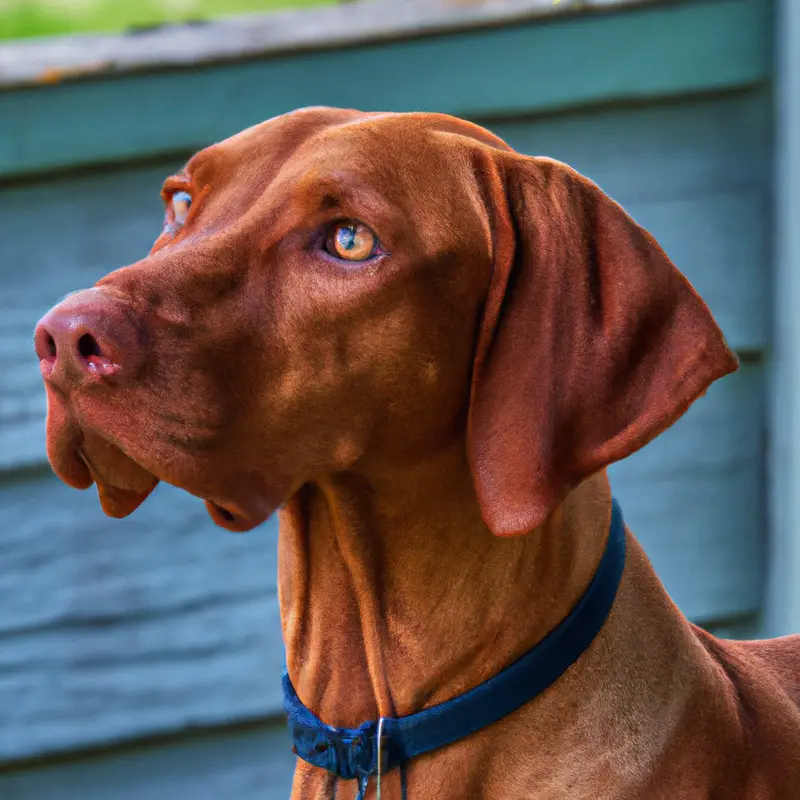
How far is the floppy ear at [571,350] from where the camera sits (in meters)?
1.12

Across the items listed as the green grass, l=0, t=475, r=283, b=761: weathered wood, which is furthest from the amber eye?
the green grass

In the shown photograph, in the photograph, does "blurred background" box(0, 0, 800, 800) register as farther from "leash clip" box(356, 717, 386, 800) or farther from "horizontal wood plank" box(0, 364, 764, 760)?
"leash clip" box(356, 717, 386, 800)

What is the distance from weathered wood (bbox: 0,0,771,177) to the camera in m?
2.12

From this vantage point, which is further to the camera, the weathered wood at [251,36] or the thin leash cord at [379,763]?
the weathered wood at [251,36]

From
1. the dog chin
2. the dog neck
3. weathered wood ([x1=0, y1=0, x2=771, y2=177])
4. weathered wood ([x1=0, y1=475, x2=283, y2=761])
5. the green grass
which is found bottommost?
weathered wood ([x1=0, y1=475, x2=283, y2=761])

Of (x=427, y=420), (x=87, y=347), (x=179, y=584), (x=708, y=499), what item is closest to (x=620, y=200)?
(x=708, y=499)

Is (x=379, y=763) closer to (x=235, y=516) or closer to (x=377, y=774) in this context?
(x=377, y=774)

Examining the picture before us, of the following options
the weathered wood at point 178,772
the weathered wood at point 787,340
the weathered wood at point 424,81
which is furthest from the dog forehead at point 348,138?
the weathered wood at point 178,772

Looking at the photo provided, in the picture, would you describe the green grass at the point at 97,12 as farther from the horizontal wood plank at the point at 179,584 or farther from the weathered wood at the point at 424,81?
the horizontal wood plank at the point at 179,584

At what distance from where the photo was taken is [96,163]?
7.06 ft

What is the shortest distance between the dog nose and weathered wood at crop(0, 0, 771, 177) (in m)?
1.21

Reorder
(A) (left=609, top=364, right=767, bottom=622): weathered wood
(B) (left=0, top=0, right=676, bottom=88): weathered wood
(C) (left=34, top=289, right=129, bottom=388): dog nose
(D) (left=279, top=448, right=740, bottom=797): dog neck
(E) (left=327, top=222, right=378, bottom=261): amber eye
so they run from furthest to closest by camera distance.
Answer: (A) (left=609, top=364, right=767, bottom=622): weathered wood
(B) (left=0, top=0, right=676, bottom=88): weathered wood
(D) (left=279, top=448, right=740, bottom=797): dog neck
(E) (left=327, top=222, right=378, bottom=261): amber eye
(C) (left=34, top=289, right=129, bottom=388): dog nose

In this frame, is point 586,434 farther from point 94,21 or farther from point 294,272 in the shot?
point 94,21

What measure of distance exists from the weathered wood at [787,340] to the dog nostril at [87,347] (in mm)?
1549
